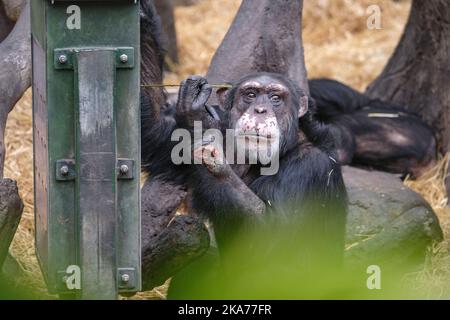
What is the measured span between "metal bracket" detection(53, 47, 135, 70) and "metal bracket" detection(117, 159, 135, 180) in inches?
15.5

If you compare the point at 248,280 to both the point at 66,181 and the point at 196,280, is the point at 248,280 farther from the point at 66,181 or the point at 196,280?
the point at 66,181

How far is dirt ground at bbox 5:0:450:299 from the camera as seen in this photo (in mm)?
7742

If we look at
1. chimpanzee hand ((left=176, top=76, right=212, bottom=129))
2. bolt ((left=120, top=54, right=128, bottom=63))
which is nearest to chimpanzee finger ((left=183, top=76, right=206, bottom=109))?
chimpanzee hand ((left=176, top=76, right=212, bottom=129))

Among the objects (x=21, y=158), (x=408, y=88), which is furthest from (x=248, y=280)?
(x=408, y=88)

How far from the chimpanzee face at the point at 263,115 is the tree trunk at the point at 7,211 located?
1258 millimetres

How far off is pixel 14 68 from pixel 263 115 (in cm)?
141

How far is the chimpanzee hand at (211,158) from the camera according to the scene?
4.43 m

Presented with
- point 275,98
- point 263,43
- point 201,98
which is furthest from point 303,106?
point 263,43

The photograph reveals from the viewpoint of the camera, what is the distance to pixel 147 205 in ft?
18.5

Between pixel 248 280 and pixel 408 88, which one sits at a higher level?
pixel 408 88

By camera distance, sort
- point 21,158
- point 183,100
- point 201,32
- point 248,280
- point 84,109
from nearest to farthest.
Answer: point 84,109
point 183,100
point 248,280
point 21,158
point 201,32

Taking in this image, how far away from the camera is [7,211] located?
169 inches

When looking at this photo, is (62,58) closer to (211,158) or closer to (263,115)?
(211,158)

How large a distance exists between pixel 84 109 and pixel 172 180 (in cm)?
147
